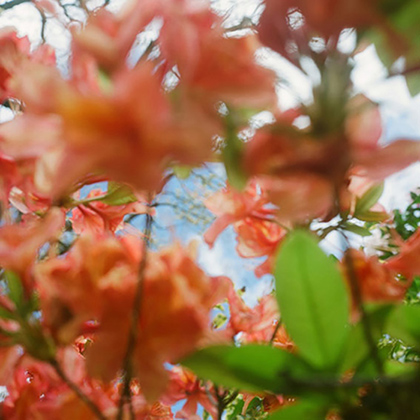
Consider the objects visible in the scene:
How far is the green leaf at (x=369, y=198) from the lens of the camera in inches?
22.5

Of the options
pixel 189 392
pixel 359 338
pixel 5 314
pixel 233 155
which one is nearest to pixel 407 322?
pixel 359 338

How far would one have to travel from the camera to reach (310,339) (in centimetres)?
30

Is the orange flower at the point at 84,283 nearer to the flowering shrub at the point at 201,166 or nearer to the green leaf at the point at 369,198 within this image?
the flowering shrub at the point at 201,166

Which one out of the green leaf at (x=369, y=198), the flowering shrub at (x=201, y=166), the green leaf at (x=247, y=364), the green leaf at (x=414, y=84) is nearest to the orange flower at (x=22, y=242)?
the flowering shrub at (x=201, y=166)

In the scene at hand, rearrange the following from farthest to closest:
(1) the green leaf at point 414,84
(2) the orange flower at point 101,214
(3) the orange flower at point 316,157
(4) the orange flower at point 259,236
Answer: (2) the orange flower at point 101,214, (4) the orange flower at point 259,236, (1) the green leaf at point 414,84, (3) the orange flower at point 316,157

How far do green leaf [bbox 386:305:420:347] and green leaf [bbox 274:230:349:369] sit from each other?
37 millimetres

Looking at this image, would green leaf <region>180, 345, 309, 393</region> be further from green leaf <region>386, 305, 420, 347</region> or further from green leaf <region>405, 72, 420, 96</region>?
green leaf <region>405, 72, 420, 96</region>

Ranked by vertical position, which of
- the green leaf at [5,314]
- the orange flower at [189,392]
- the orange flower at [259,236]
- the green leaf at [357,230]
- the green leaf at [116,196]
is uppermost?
the green leaf at [5,314]

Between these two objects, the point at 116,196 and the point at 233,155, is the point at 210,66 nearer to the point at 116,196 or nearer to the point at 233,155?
the point at 233,155

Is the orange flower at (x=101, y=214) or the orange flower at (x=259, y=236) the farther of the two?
the orange flower at (x=101, y=214)

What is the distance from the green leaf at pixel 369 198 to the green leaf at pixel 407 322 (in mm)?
254

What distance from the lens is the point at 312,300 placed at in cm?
30

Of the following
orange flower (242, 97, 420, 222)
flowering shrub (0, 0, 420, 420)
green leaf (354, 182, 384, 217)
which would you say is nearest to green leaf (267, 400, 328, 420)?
flowering shrub (0, 0, 420, 420)

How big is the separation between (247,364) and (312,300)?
0.17ft
